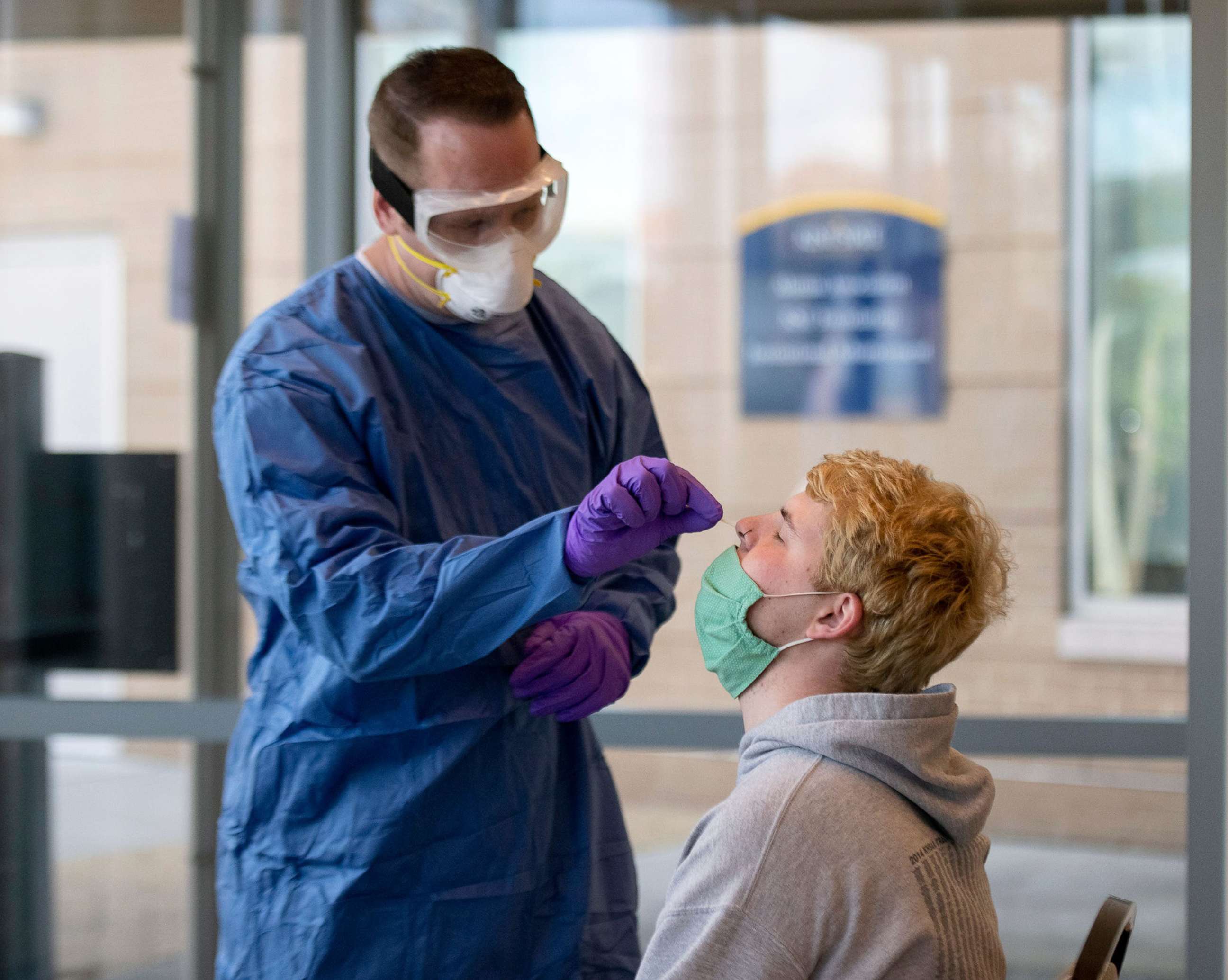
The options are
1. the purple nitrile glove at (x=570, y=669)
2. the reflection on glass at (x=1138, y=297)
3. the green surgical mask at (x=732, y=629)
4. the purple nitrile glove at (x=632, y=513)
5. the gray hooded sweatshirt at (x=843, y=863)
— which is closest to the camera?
the gray hooded sweatshirt at (x=843, y=863)

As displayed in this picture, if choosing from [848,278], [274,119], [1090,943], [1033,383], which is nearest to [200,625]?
[274,119]

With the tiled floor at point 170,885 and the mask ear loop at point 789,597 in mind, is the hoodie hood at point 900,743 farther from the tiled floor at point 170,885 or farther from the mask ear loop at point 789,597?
the tiled floor at point 170,885

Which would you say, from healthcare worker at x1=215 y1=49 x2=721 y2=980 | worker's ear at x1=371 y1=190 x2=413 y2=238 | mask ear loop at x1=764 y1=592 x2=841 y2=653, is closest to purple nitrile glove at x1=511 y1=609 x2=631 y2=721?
healthcare worker at x1=215 y1=49 x2=721 y2=980

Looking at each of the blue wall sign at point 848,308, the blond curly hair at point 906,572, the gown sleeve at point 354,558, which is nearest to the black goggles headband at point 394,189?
the gown sleeve at point 354,558

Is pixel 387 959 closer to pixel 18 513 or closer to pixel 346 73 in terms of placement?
pixel 18 513

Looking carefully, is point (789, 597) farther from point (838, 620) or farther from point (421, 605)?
point (421, 605)

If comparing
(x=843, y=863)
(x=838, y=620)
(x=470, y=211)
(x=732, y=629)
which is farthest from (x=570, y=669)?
(x=470, y=211)

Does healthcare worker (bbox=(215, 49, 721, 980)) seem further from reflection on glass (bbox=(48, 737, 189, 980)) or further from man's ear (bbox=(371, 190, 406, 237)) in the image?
reflection on glass (bbox=(48, 737, 189, 980))

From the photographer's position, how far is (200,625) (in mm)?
2961

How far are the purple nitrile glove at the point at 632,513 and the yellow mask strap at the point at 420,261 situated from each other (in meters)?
0.40

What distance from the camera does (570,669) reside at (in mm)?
1439

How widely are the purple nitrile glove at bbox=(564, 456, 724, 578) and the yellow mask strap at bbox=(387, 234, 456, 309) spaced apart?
40 centimetres

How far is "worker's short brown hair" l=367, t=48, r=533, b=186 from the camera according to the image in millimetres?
1449

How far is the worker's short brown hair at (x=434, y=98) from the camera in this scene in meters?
1.45
